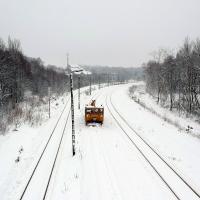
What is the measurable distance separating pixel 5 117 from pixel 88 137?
11.7m

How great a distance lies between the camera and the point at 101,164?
41.0 ft

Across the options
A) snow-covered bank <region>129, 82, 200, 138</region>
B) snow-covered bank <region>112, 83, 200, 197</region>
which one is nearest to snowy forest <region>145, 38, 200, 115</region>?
snow-covered bank <region>129, 82, 200, 138</region>

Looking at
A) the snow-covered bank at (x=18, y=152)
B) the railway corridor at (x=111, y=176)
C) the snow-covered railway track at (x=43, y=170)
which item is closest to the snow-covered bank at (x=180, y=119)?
the railway corridor at (x=111, y=176)

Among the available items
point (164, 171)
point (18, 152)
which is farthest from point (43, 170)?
point (164, 171)

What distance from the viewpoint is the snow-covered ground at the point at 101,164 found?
384 inches

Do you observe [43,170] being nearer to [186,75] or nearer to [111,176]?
[111,176]

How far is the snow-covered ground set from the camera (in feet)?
32.0

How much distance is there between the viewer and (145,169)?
11.8 meters

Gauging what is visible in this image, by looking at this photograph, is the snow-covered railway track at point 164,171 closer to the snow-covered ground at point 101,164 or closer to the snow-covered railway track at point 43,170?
the snow-covered ground at point 101,164

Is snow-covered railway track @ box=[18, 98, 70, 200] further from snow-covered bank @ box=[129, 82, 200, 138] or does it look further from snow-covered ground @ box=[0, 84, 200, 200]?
snow-covered bank @ box=[129, 82, 200, 138]

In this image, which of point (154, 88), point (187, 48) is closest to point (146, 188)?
point (187, 48)

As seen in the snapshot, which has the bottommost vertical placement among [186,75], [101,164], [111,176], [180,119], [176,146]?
[180,119]

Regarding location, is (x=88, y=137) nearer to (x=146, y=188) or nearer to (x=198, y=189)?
(x=146, y=188)

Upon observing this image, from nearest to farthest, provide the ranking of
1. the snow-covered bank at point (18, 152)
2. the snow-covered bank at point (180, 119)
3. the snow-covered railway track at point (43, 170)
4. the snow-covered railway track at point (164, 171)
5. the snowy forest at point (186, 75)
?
A: the snow-covered railway track at point (164, 171)
the snow-covered railway track at point (43, 170)
the snow-covered bank at point (18, 152)
the snow-covered bank at point (180, 119)
the snowy forest at point (186, 75)
